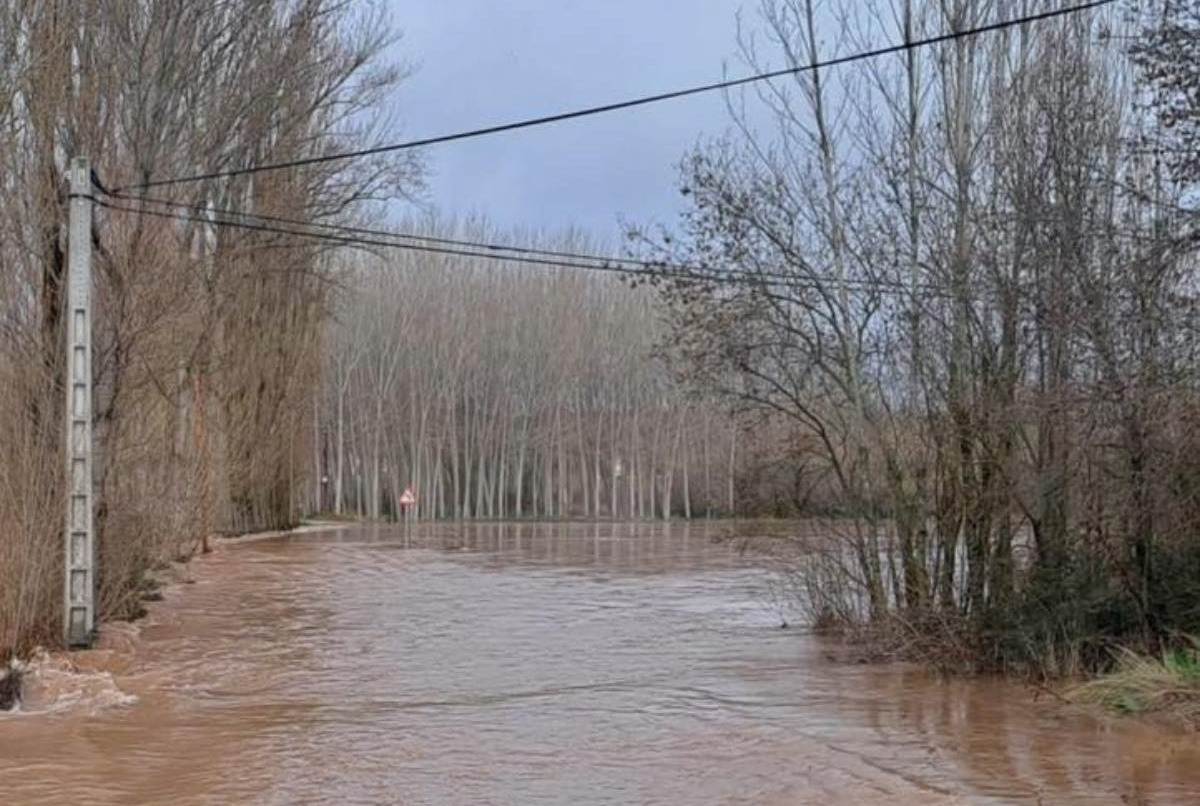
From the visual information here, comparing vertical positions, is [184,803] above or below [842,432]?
below

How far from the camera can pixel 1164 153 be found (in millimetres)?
9828

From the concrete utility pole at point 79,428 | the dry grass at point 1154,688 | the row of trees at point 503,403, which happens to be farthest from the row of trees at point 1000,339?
the row of trees at point 503,403

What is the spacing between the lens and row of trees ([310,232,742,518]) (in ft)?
164

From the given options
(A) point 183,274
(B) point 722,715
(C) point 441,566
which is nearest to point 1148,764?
(B) point 722,715

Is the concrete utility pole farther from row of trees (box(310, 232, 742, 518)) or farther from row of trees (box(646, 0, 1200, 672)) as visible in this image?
row of trees (box(310, 232, 742, 518))

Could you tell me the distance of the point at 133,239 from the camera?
13156mm

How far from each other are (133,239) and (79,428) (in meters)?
2.85

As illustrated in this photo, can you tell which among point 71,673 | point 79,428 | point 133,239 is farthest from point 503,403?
point 71,673

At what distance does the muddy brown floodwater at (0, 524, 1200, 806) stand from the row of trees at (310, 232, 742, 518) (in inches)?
1342

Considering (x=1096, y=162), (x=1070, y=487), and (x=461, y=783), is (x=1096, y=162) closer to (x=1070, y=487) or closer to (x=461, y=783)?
(x=1070, y=487)

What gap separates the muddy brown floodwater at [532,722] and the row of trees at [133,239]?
126cm

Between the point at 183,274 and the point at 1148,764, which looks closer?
the point at 1148,764

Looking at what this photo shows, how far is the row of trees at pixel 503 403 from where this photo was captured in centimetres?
4988

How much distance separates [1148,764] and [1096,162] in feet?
18.6
